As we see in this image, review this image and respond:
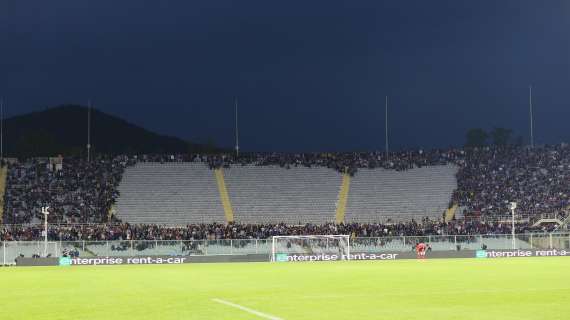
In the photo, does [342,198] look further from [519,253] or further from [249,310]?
[249,310]

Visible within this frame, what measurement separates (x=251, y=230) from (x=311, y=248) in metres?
10.5

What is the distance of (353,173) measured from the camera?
8644 cm

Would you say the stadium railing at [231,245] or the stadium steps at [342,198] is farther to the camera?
the stadium steps at [342,198]

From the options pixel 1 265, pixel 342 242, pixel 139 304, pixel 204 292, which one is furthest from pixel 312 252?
pixel 139 304

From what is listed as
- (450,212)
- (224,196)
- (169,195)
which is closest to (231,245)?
(224,196)

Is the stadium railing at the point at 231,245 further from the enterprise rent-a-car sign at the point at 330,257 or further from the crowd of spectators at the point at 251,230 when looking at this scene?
the crowd of spectators at the point at 251,230

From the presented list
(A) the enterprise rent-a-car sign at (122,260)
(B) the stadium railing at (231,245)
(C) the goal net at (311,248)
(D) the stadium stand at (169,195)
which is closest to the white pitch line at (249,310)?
(A) the enterprise rent-a-car sign at (122,260)

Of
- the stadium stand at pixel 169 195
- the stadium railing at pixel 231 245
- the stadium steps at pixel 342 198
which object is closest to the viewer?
the stadium railing at pixel 231 245

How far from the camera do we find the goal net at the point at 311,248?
198ft

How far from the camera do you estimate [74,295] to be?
2334cm

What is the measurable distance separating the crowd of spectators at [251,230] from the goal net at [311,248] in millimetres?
7800

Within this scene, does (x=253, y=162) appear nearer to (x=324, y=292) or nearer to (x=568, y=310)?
(x=324, y=292)

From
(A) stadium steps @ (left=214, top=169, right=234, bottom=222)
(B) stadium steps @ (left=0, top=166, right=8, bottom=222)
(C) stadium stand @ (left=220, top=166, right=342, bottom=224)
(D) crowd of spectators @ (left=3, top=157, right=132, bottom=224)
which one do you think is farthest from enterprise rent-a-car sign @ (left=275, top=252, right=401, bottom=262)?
(B) stadium steps @ (left=0, top=166, right=8, bottom=222)

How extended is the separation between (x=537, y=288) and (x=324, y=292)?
581 centimetres
